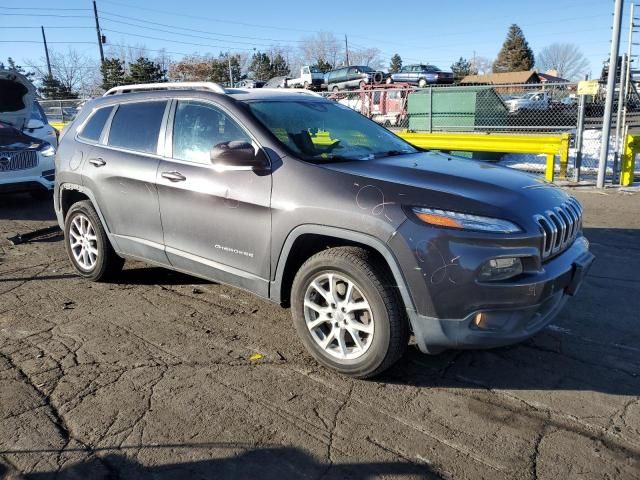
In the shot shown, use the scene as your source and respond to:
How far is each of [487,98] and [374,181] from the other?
12649 mm

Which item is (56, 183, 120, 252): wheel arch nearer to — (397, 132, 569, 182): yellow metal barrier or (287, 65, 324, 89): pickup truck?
(397, 132, 569, 182): yellow metal barrier

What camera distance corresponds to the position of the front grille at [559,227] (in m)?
3.21

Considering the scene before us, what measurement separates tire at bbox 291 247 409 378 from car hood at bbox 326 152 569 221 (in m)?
0.45

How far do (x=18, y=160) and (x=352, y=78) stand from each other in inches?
1125

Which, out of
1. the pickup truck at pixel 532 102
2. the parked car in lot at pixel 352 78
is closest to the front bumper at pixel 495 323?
the pickup truck at pixel 532 102

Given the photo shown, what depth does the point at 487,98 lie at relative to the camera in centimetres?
1477

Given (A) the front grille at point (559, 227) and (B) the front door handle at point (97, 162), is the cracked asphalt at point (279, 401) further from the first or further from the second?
(B) the front door handle at point (97, 162)

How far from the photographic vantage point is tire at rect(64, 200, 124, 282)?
5.13 meters

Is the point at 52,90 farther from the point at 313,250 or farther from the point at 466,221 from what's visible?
the point at 466,221

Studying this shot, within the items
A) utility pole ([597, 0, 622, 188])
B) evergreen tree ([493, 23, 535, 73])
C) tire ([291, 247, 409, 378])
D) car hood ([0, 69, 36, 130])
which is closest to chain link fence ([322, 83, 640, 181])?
utility pole ([597, 0, 622, 188])

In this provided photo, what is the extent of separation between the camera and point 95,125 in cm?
525

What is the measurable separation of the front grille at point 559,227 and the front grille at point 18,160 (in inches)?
336

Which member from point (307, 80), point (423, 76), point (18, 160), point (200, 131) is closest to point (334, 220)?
point (200, 131)

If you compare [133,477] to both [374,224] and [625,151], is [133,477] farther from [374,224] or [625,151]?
[625,151]
